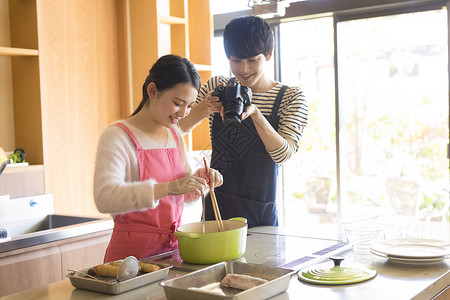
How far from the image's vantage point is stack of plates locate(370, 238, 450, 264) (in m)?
1.67

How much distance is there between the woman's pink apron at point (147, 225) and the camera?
1.88m

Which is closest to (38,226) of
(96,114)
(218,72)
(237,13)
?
(96,114)

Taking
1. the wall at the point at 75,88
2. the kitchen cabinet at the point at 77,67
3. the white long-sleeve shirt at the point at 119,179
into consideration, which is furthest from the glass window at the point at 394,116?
the white long-sleeve shirt at the point at 119,179

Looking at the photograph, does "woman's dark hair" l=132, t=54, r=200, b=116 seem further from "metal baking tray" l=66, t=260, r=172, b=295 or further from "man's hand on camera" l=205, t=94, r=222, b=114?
"metal baking tray" l=66, t=260, r=172, b=295

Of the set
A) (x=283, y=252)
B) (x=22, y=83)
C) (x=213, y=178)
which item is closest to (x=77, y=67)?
(x=22, y=83)

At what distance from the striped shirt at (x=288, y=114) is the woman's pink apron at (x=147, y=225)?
0.49 m

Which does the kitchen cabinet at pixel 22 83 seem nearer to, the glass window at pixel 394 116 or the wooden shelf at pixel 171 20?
the wooden shelf at pixel 171 20

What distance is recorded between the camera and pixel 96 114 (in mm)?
3637

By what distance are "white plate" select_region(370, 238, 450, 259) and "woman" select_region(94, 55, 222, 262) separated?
57 centimetres

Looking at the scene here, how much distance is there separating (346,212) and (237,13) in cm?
166

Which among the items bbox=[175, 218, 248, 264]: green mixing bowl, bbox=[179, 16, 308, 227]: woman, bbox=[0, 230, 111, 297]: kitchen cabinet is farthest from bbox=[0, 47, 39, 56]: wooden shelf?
bbox=[175, 218, 248, 264]: green mixing bowl

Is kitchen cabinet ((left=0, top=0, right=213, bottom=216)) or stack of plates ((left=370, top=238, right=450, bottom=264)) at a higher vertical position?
kitchen cabinet ((left=0, top=0, right=213, bottom=216))

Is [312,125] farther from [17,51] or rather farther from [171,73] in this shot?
[171,73]

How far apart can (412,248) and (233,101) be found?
0.77m
